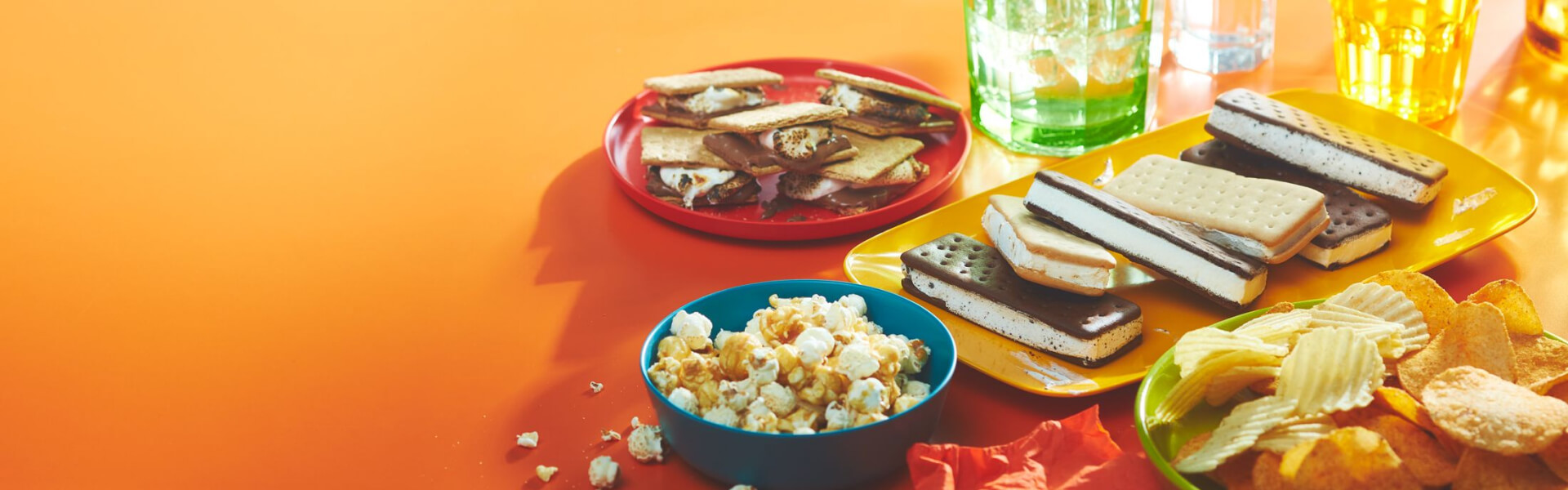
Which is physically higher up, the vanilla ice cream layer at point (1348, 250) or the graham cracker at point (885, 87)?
the graham cracker at point (885, 87)

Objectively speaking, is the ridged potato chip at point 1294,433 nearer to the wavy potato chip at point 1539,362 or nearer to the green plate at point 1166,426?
the green plate at point 1166,426

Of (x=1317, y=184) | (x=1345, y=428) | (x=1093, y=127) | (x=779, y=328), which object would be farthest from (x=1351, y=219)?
(x=779, y=328)

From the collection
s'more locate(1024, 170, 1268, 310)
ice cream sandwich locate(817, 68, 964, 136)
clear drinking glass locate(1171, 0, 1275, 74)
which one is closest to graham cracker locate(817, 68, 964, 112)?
ice cream sandwich locate(817, 68, 964, 136)

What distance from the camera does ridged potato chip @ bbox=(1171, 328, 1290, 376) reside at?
793 mm

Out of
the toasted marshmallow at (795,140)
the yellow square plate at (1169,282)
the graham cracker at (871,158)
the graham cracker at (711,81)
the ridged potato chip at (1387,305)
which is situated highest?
the graham cracker at (711,81)

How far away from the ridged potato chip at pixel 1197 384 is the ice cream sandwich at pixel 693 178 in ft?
1.74

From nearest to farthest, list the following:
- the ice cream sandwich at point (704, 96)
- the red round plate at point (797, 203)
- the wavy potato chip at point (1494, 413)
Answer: the wavy potato chip at point (1494, 413), the red round plate at point (797, 203), the ice cream sandwich at point (704, 96)

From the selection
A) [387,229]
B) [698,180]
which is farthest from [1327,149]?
[387,229]

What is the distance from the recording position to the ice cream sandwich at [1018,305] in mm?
949

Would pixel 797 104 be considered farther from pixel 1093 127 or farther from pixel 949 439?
pixel 949 439

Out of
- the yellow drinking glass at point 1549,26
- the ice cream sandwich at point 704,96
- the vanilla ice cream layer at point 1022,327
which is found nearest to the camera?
the vanilla ice cream layer at point 1022,327

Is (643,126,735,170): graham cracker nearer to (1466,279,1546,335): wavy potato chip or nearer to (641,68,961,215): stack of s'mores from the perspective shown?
(641,68,961,215): stack of s'mores

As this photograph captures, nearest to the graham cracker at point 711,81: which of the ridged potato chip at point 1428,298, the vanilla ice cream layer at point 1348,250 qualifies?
the vanilla ice cream layer at point 1348,250

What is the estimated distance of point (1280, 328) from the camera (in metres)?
0.83
